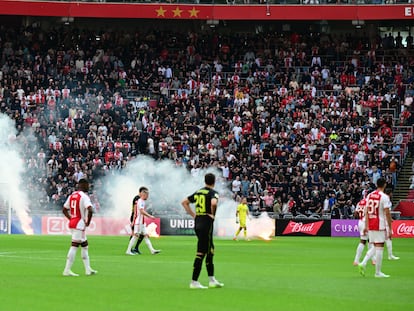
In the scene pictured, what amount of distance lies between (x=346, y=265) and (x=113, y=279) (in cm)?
859

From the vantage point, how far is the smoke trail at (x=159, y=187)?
2045 inches

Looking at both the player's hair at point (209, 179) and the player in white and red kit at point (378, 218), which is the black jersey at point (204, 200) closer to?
the player's hair at point (209, 179)

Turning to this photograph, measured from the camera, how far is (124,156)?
54.1 meters

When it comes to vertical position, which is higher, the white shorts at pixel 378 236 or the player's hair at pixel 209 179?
the player's hair at pixel 209 179

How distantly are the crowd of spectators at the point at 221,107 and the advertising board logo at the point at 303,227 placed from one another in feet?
3.10

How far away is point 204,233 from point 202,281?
7.91 feet

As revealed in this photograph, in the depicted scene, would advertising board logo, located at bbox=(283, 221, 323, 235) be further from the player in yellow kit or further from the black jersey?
the black jersey

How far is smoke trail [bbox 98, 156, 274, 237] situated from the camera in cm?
5194

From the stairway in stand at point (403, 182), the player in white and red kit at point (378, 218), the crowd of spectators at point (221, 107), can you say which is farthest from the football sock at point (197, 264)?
the stairway in stand at point (403, 182)

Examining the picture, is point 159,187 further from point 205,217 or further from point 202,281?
point 205,217

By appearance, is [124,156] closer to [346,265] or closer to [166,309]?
[346,265]

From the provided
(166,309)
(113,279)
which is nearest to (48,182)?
(113,279)

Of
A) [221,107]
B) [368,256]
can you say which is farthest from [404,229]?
[368,256]

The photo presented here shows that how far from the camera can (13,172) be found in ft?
171
